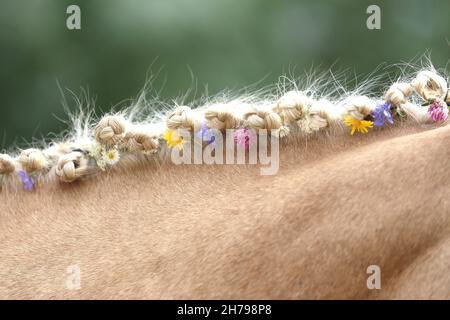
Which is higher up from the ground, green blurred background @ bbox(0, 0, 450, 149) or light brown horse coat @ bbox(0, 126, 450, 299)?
green blurred background @ bbox(0, 0, 450, 149)

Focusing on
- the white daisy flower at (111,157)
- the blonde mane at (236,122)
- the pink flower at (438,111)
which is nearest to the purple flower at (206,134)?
the blonde mane at (236,122)

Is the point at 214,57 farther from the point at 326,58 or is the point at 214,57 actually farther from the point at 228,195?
the point at 228,195

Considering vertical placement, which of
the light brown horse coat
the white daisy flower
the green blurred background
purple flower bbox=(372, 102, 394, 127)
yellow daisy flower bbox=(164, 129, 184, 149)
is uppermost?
the green blurred background

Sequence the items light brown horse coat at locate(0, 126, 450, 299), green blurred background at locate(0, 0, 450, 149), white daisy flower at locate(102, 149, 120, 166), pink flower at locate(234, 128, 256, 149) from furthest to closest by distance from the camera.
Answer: green blurred background at locate(0, 0, 450, 149) → white daisy flower at locate(102, 149, 120, 166) → pink flower at locate(234, 128, 256, 149) → light brown horse coat at locate(0, 126, 450, 299)

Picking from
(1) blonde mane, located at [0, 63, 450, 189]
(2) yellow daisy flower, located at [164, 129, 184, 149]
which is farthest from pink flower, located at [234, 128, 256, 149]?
(2) yellow daisy flower, located at [164, 129, 184, 149]

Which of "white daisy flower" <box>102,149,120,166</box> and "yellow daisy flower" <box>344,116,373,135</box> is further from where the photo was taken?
"white daisy flower" <box>102,149,120,166</box>

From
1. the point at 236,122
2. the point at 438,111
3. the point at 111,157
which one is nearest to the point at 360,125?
the point at 438,111

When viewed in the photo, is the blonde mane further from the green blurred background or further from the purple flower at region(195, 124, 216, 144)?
the green blurred background
